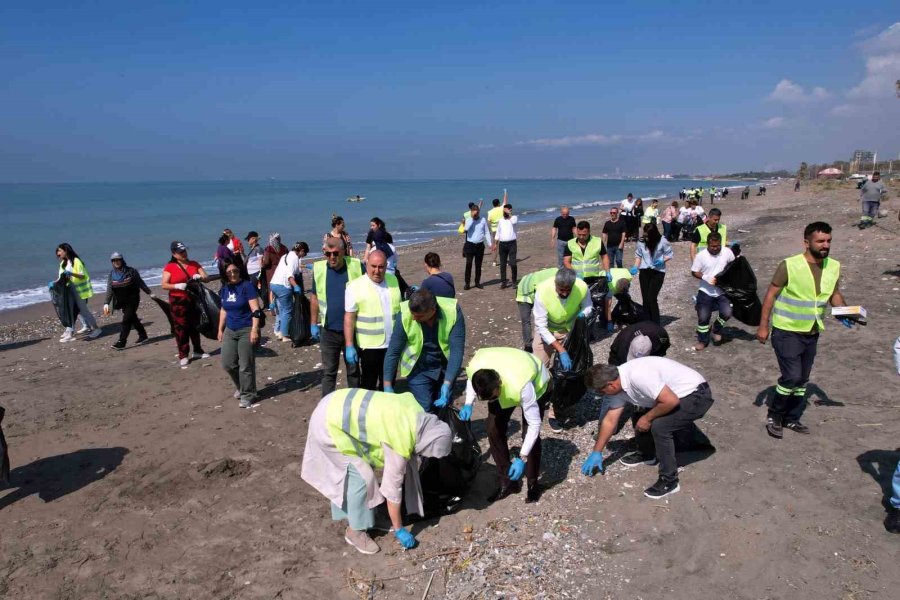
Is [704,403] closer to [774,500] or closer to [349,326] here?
[774,500]

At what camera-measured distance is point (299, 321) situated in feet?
28.5

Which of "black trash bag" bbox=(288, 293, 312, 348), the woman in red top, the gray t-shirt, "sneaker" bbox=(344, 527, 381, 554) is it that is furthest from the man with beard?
the gray t-shirt

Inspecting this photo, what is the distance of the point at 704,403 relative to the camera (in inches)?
163

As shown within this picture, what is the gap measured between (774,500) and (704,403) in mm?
844

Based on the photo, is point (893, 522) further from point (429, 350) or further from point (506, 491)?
point (429, 350)

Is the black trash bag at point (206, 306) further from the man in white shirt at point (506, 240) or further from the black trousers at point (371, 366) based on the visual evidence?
the man in white shirt at point (506, 240)

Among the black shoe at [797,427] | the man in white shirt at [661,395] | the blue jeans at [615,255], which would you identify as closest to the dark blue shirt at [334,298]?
the man in white shirt at [661,395]

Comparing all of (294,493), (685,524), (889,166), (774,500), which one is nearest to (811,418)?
(774,500)

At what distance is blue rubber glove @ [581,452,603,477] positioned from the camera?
4391 mm

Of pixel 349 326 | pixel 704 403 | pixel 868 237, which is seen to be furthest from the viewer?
pixel 868 237

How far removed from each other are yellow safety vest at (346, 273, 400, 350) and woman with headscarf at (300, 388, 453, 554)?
158cm

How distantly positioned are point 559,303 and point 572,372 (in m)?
0.68

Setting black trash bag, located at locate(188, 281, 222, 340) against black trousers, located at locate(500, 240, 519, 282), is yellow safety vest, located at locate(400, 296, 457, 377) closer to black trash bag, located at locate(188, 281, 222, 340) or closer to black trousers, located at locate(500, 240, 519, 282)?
black trash bag, located at locate(188, 281, 222, 340)

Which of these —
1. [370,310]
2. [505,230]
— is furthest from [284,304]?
[505,230]
